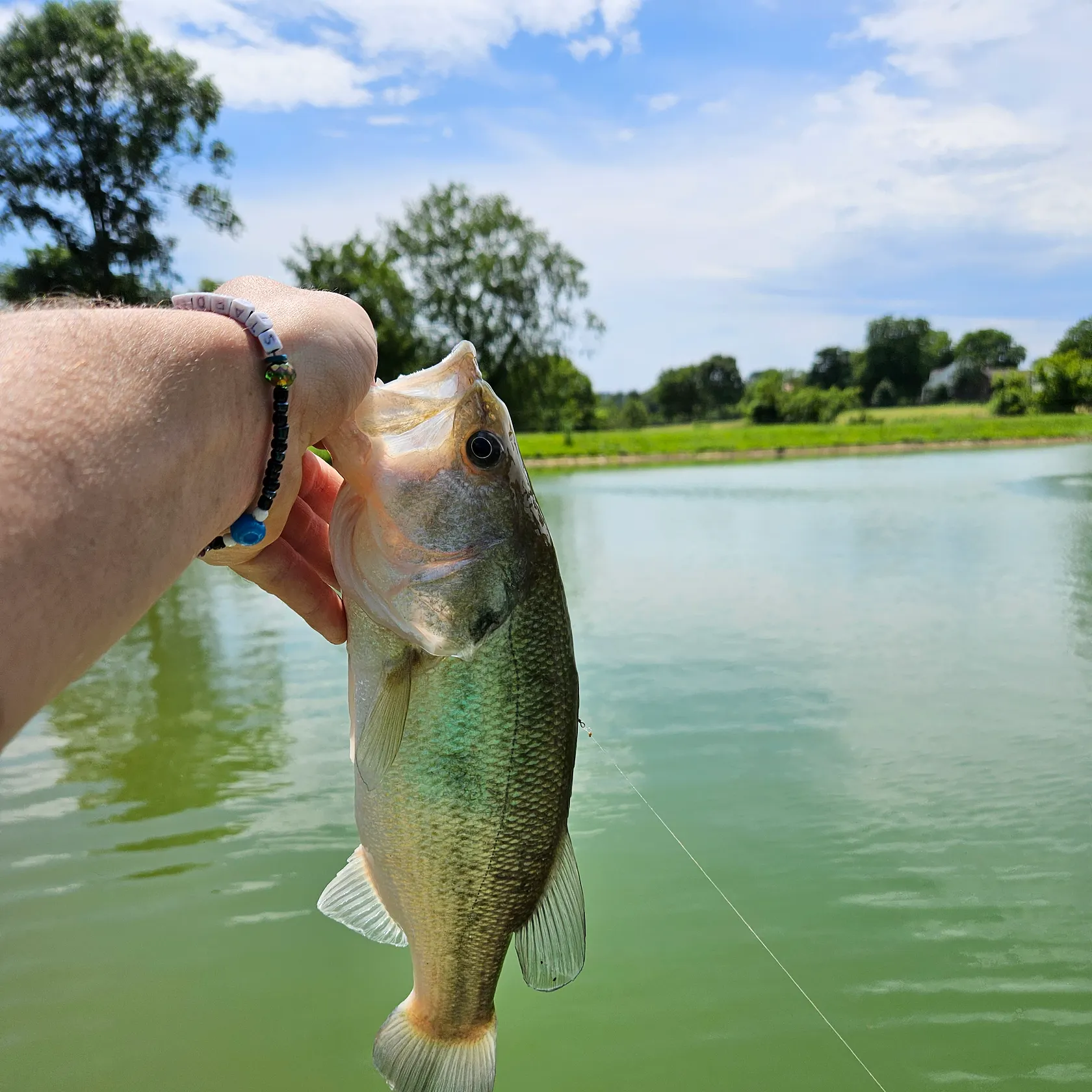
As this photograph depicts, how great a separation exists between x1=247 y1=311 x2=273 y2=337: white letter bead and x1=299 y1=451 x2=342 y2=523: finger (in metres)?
0.67

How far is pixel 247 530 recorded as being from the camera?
158cm

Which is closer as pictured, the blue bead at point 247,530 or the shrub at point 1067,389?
the blue bead at point 247,530

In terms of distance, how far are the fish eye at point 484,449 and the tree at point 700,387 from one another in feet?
345

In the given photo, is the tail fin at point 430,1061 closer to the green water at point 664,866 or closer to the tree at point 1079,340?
the green water at point 664,866

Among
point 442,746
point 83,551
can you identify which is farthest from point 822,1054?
point 83,551

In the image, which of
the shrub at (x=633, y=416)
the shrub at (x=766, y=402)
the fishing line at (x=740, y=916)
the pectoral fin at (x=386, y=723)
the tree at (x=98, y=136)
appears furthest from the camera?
the shrub at (x=633, y=416)

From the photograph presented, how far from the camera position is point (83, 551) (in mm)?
1091

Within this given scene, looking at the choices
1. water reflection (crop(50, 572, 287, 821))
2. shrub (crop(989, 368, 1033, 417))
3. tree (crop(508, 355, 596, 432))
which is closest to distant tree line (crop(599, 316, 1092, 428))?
shrub (crop(989, 368, 1033, 417))

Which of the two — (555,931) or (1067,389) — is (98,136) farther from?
(1067,389)

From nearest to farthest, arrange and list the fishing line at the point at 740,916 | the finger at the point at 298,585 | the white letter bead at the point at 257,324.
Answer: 1. the white letter bead at the point at 257,324
2. the finger at the point at 298,585
3. the fishing line at the point at 740,916

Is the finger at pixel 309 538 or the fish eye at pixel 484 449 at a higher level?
the fish eye at pixel 484 449

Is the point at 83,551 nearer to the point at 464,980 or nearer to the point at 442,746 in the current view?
the point at 442,746

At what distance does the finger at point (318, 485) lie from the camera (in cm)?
213

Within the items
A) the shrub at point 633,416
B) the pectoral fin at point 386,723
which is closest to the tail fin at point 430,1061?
the pectoral fin at point 386,723
